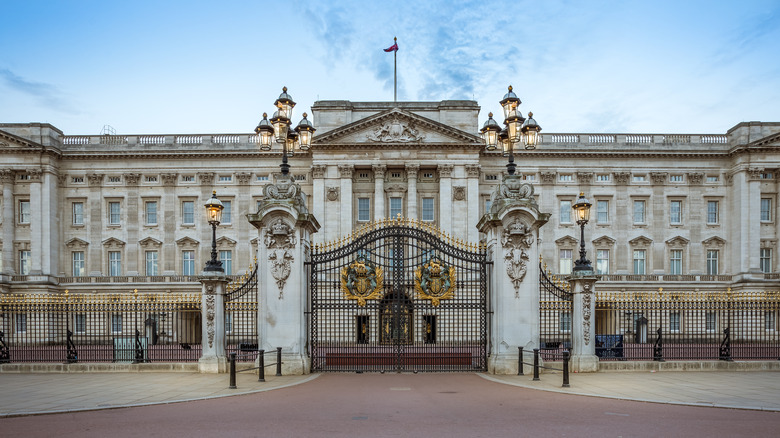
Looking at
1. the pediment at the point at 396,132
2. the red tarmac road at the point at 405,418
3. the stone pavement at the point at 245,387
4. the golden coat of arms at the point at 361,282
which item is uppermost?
the pediment at the point at 396,132

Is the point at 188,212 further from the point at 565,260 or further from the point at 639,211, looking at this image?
the point at 639,211

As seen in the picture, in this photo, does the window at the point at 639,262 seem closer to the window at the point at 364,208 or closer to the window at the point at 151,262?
the window at the point at 364,208

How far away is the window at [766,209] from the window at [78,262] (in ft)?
197

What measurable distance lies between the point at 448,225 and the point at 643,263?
59.3 feet

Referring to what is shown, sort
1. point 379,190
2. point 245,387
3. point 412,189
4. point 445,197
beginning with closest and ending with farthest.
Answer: point 245,387 < point 445,197 < point 379,190 < point 412,189

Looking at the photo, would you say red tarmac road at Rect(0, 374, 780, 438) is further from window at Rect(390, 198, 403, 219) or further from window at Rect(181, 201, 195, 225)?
window at Rect(181, 201, 195, 225)

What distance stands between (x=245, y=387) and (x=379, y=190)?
119 feet

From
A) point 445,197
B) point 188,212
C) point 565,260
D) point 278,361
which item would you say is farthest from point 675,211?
point 278,361

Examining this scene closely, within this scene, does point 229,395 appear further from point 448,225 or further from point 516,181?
point 448,225

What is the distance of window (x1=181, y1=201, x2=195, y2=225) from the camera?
55.2m

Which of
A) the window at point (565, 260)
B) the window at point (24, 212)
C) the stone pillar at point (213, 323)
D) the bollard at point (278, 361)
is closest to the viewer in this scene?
the bollard at point (278, 361)

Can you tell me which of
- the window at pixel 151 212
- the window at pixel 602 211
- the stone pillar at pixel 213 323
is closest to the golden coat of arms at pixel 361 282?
the stone pillar at pixel 213 323

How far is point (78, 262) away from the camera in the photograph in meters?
54.9

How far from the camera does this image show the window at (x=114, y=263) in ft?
180
